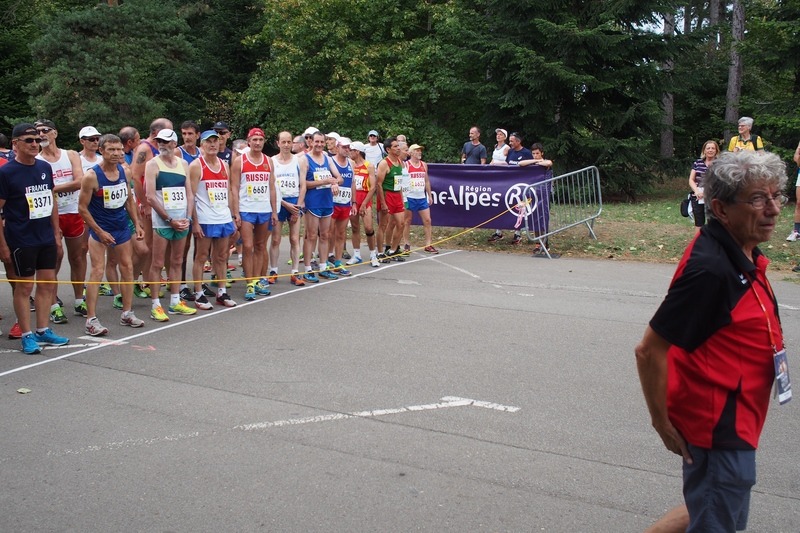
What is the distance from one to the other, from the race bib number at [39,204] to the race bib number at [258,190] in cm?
276

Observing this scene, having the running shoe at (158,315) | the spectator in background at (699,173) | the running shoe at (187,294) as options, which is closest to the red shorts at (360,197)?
the running shoe at (187,294)

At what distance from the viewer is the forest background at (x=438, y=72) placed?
20906mm

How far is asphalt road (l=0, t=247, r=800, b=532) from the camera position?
14.0ft

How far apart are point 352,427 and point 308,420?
1.19ft

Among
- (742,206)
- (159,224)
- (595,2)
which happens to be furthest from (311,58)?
(742,206)

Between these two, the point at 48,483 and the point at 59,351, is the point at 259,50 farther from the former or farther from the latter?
the point at 48,483

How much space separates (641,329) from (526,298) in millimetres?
1956

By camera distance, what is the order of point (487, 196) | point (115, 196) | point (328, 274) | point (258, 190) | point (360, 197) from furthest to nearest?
point (487, 196), point (360, 197), point (328, 274), point (258, 190), point (115, 196)

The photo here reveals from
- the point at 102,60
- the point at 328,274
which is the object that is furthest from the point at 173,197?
the point at 102,60

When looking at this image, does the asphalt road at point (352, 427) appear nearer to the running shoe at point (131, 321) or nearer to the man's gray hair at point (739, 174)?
the running shoe at point (131, 321)

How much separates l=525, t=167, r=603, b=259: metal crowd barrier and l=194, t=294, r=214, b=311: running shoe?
6105 mm

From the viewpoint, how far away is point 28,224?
7574 millimetres

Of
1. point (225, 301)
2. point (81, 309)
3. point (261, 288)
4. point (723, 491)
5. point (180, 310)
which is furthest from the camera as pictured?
point (261, 288)

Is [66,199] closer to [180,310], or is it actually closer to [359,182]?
[180,310]
